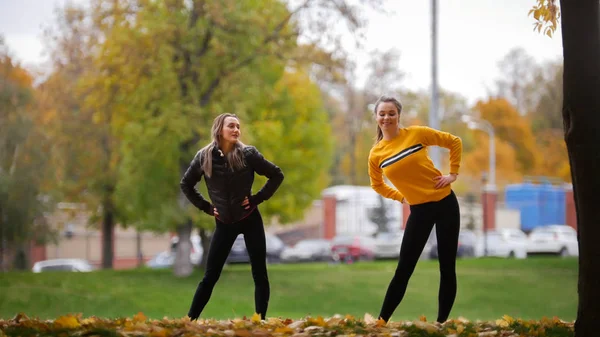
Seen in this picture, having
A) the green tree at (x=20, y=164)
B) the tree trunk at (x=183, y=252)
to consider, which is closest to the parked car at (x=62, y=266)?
the green tree at (x=20, y=164)

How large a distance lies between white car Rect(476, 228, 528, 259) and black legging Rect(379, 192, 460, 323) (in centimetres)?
3681

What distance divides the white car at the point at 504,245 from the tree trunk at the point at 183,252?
2160 cm

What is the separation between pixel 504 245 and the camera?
44.2m

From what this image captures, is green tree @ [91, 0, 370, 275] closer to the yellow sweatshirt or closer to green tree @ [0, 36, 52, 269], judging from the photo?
green tree @ [0, 36, 52, 269]

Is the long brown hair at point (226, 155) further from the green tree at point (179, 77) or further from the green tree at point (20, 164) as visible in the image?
the green tree at point (20, 164)

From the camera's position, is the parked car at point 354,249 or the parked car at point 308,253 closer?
the parked car at point 354,249

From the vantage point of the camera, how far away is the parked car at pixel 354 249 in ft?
141

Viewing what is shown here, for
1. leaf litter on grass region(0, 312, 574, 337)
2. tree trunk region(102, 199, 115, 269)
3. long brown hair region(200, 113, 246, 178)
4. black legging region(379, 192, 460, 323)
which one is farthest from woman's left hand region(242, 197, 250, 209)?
tree trunk region(102, 199, 115, 269)

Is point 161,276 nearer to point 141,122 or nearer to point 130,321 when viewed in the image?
point 141,122

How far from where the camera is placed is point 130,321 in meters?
6.75

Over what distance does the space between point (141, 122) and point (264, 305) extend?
1812cm

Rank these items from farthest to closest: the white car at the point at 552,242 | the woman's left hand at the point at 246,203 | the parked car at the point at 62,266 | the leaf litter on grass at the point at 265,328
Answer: the white car at the point at 552,242 → the parked car at the point at 62,266 → the woman's left hand at the point at 246,203 → the leaf litter on grass at the point at 265,328

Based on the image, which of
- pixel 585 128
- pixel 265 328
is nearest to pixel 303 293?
pixel 265 328

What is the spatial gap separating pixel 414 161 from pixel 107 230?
3077cm
